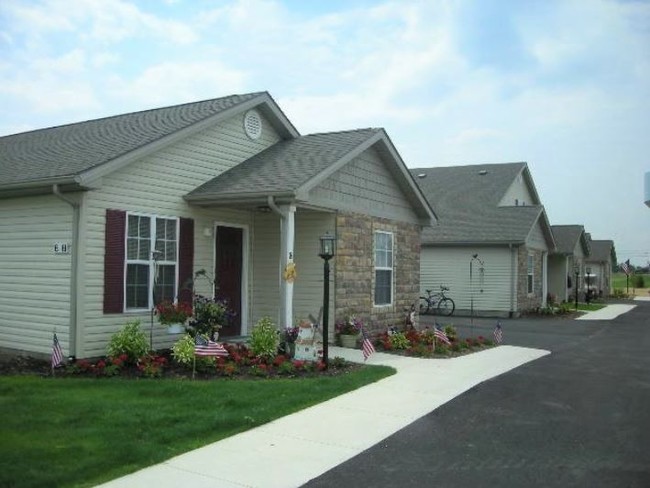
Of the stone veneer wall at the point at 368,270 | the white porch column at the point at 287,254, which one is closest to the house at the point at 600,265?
the stone veneer wall at the point at 368,270

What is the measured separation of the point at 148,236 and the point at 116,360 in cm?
237

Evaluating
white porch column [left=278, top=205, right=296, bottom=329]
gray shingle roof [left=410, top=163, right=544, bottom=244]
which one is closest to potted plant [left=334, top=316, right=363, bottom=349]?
white porch column [left=278, top=205, right=296, bottom=329]

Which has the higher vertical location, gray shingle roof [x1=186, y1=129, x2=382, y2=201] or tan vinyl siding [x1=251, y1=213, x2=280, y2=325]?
gray shingle roof [x1=186, y1=129, x2=382, y2=201]

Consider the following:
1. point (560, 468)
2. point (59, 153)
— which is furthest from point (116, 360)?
point (560, 468)

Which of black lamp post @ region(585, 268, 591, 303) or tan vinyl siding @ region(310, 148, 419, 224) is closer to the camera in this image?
tan vinyl siding @ region(310, 148, 419, 224)

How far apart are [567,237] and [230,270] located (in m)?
25.7

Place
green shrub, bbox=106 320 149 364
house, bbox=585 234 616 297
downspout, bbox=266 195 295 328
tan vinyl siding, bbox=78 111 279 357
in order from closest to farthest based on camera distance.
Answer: green shrub, bbox=106 320 149 364 → tan vinyl siding, bbox=78 111 279 357 → downspout, bbox=266 195 295 328 → house, bbox=585 234 616 297

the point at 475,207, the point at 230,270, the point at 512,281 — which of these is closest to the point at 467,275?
the point at 512,281

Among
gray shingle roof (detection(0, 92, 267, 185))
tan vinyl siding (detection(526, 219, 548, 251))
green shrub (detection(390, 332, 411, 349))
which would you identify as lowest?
green shrub (detection(390, 332, 411, 349))

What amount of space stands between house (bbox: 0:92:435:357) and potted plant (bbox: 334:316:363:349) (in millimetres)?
248

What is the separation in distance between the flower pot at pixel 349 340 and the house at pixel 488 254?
11338 millimetres

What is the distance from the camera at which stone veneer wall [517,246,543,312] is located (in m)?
24.8

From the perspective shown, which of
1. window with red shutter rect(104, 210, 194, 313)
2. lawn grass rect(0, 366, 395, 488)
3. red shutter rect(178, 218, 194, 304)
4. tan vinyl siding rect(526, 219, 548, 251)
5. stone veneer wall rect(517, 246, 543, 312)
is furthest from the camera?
tan vinyl siding rect(526, 219, 548, 251)

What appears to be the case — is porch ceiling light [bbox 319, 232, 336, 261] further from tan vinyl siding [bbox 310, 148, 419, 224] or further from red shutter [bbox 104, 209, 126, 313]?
red shutter [bbox 104, 209, 126, 313]
